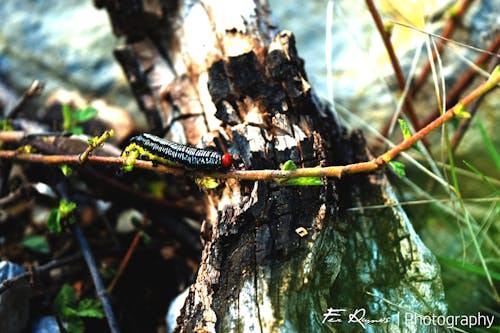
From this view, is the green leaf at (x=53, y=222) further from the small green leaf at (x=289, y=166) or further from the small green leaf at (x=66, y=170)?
the small green leaf at (x=289, y=166)

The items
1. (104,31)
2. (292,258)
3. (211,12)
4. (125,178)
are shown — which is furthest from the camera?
(104,31)

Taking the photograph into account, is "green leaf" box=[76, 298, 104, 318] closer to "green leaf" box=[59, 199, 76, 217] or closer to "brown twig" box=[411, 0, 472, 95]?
"green leaf" box=[59, 199, 76, 217]

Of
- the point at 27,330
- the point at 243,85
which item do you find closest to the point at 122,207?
the point at 27,330

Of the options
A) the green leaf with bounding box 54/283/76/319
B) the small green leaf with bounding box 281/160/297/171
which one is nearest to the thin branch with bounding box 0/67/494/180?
the small green leaf with bounding box 281/160/297/171

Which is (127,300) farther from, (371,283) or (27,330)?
(371,283)

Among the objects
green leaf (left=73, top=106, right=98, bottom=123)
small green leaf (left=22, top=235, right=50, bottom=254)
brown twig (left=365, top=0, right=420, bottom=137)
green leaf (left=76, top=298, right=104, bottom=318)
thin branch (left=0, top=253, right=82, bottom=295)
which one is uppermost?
brown twig (left=365, top=0, right=420, bottom=137)
